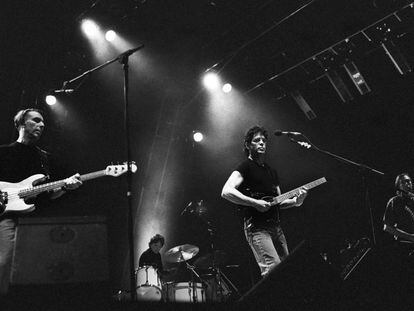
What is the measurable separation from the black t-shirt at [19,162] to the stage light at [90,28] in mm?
4873

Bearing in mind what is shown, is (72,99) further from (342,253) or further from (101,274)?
(101,274)

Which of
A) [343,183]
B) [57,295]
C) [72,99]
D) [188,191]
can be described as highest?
[72,99]

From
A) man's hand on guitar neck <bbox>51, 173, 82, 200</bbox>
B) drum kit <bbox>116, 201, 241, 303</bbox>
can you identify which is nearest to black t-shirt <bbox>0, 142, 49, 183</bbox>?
man's hand on guitar neck <bbox>51, 173, 82, 200</bbox>

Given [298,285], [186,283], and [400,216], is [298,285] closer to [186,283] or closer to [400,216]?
[400,216]

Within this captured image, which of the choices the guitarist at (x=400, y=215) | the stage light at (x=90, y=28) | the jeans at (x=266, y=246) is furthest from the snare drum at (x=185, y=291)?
the stage light at (x=90, y=28)

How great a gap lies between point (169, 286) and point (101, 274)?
4.97 m

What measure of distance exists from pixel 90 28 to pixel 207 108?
3.12 m

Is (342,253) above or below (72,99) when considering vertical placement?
below

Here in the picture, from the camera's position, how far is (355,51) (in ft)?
27.7

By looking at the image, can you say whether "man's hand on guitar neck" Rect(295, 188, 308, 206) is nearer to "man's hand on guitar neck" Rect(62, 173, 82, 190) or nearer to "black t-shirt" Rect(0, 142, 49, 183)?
"man's hand on guitar neck" Rect(62, 173, 82, 190)

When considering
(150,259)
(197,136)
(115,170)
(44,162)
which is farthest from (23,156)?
(197,136)

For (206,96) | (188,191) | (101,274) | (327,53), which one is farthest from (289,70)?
(101,274)

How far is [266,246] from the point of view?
4109mm

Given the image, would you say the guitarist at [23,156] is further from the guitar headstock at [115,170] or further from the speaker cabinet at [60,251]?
the speaker cabinet at [60,251]
